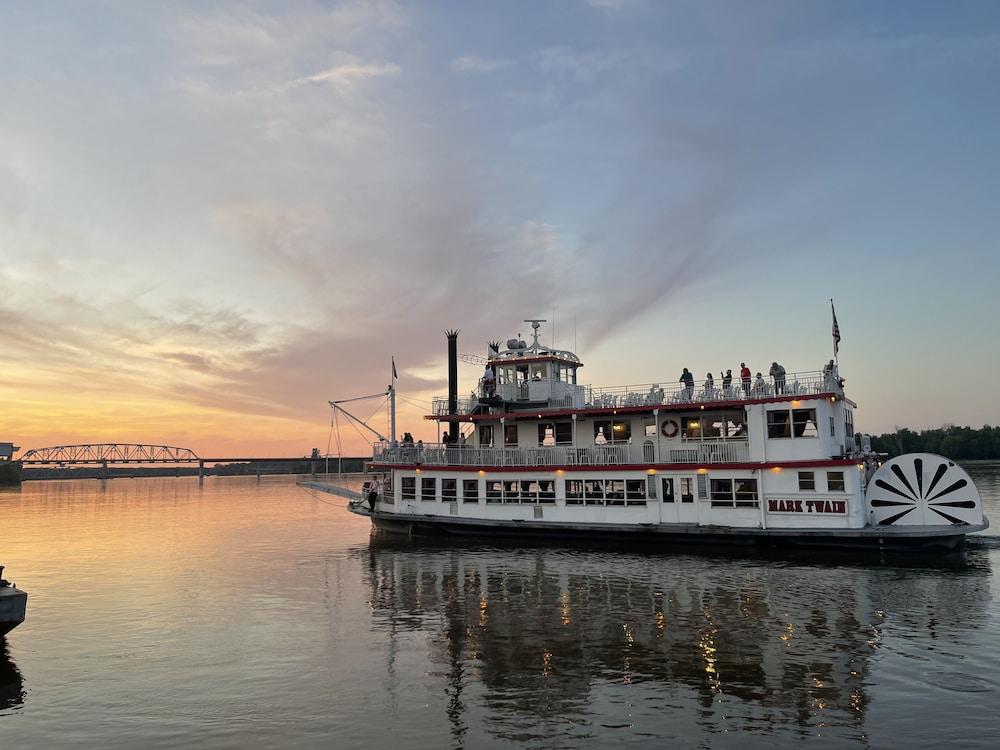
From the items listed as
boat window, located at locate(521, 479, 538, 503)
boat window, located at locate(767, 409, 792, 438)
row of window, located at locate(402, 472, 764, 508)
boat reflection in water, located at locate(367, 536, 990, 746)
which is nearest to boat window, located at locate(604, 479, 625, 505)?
row of window, located at locate(402, 472, 764, 508)

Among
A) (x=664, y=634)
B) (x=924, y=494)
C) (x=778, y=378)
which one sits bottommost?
(x=664, y=634)

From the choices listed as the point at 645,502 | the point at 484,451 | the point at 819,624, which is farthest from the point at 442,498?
the point at 819,624

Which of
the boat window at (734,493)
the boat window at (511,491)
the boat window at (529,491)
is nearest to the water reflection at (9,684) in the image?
the boat window at (511,491)

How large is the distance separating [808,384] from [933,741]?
2132cm

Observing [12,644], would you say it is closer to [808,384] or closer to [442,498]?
[442,498]

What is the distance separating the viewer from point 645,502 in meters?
33.7

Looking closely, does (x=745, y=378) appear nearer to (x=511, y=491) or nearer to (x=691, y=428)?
(x=691, y=428)

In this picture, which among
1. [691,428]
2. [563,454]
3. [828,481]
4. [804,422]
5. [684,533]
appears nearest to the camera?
[828,481]

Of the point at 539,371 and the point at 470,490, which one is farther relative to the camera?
the point at 539,371

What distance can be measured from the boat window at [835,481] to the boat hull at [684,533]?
183cm

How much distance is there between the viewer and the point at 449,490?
39.5 m

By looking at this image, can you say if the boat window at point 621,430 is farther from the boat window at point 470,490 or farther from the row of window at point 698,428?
the boat window at point 470,490

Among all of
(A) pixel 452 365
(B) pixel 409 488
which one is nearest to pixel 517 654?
(B) pixel 409 488

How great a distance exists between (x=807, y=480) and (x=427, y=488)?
68.7ft
